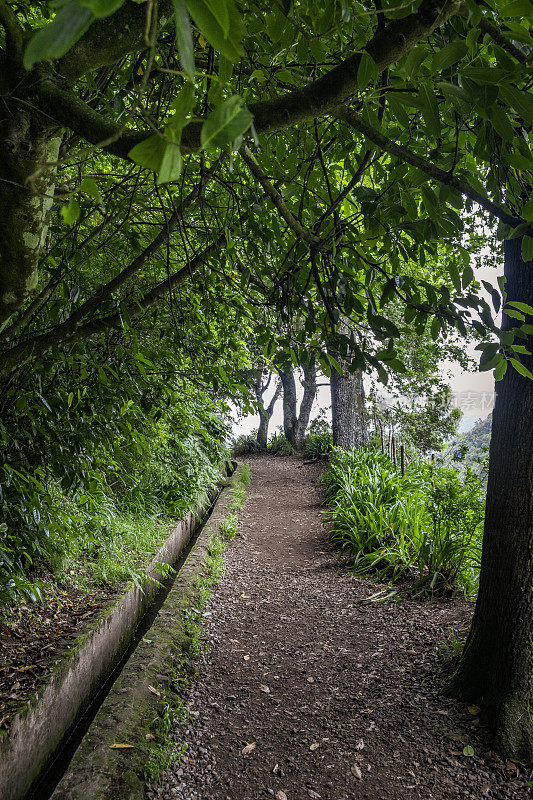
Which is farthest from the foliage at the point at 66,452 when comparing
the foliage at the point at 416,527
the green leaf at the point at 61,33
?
the foliage at the point at 416,527

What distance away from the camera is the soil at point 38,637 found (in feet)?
8.20

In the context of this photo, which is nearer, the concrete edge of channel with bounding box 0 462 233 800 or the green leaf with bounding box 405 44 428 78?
the green leaf with bounding box 405 44 428 78

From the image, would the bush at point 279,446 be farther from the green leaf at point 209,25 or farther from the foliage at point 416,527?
the green leaf at point 209,25

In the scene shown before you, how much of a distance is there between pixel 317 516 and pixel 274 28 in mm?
6564

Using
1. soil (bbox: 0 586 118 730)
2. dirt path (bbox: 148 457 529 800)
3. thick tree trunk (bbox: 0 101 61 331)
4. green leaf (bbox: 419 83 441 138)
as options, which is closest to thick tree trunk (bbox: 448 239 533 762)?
dirt path (bbox: 148 457 529 800)

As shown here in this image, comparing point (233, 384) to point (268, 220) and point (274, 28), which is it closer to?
point (268, 220)

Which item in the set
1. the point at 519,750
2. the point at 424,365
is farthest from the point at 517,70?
the point at 424,365

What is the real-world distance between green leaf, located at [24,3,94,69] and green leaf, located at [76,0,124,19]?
0.03 metres

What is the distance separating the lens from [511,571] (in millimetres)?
2436

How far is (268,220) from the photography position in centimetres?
230

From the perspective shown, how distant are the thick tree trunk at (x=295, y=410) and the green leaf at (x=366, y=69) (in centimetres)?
1393

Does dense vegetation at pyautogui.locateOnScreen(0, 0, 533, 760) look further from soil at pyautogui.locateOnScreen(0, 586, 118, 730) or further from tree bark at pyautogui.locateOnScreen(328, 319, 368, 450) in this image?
tree bark at pyautogui.locateOnScreen(328, 319, 368, 450)

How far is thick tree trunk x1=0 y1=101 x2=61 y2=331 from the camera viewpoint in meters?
1.23

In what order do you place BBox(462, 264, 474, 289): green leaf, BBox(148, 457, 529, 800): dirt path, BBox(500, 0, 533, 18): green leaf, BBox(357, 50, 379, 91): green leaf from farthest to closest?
BBox(148, 457, 529, 800): dirt path
BBox(462, 264, 474, 289): green leaf
BBox(357, 50, 379, 91): green leaf
BBox(500, 0, 533, 18): green leaf
